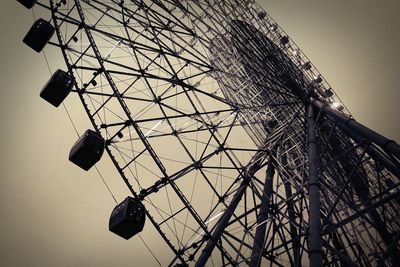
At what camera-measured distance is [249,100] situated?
17.4 metres

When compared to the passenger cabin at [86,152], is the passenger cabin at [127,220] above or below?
below

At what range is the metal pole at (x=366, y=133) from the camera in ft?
28.2

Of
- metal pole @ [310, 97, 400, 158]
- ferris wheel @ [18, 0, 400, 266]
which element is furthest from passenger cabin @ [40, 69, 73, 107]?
metal pole @ [310, 97, 400, 158]

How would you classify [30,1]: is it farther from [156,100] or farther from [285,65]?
[285,65]

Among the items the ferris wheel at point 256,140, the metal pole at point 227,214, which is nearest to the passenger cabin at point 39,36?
the ferris wheel at point 256,140

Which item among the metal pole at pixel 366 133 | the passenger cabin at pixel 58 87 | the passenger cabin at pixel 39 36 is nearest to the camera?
the metal pole at pixel 366 133

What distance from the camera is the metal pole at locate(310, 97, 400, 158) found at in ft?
28.2

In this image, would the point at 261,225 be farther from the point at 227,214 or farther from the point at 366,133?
the point at 366,133

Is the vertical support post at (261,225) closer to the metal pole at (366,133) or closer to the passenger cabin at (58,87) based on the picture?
the metal pole at (366,133)

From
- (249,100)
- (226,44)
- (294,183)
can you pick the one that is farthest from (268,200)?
(226,44)

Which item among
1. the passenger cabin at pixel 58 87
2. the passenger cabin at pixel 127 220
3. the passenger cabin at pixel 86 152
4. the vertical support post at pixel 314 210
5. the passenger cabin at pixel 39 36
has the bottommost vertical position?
the vertical support post at pixel 314 210

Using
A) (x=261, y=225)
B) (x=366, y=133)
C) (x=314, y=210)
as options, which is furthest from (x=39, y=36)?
(x=366, y=133)

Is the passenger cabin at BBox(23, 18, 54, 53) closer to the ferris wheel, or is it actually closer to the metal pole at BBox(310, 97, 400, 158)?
the ferris wheel

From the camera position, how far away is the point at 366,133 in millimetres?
9758
